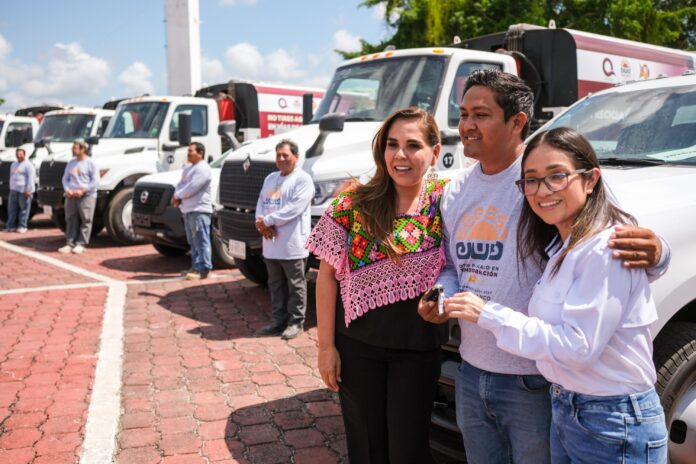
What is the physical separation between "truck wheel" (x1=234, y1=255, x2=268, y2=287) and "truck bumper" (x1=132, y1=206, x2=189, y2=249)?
1932mm

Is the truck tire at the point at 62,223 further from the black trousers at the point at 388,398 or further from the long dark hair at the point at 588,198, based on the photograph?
the long dark hair at the point at 588,198

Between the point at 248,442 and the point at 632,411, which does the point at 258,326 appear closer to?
the point at 248,442

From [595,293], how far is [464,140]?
0.76 metres

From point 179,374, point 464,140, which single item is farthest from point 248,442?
point 464,140

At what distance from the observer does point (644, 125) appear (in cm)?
366

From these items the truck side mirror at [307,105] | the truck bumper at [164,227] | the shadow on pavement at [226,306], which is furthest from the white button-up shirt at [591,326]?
the truck bumper at [164,227]

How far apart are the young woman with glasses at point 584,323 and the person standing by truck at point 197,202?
672cm

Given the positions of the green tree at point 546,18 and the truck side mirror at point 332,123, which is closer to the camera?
the truck side mirror at point 332,123

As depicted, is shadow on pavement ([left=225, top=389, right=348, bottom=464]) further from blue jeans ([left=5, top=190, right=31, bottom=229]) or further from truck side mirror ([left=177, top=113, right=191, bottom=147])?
blue jeans ([left=5, top=190, right=31, bottom=229])

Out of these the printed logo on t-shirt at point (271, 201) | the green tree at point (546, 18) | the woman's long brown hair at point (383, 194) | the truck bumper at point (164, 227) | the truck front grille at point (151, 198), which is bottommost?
the truck bumper at point (164, 227)

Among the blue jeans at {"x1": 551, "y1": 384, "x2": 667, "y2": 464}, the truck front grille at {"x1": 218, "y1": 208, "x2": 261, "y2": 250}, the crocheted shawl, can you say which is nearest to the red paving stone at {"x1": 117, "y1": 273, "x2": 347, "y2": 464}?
the truck front grille at {"x1": 218, "y1": 208, "x2": 261, "y2": 250}

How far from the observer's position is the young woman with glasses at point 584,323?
5.83 feet

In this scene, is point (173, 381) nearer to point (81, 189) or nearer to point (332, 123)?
point (332, 123)

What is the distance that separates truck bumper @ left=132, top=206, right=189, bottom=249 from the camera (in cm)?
910
